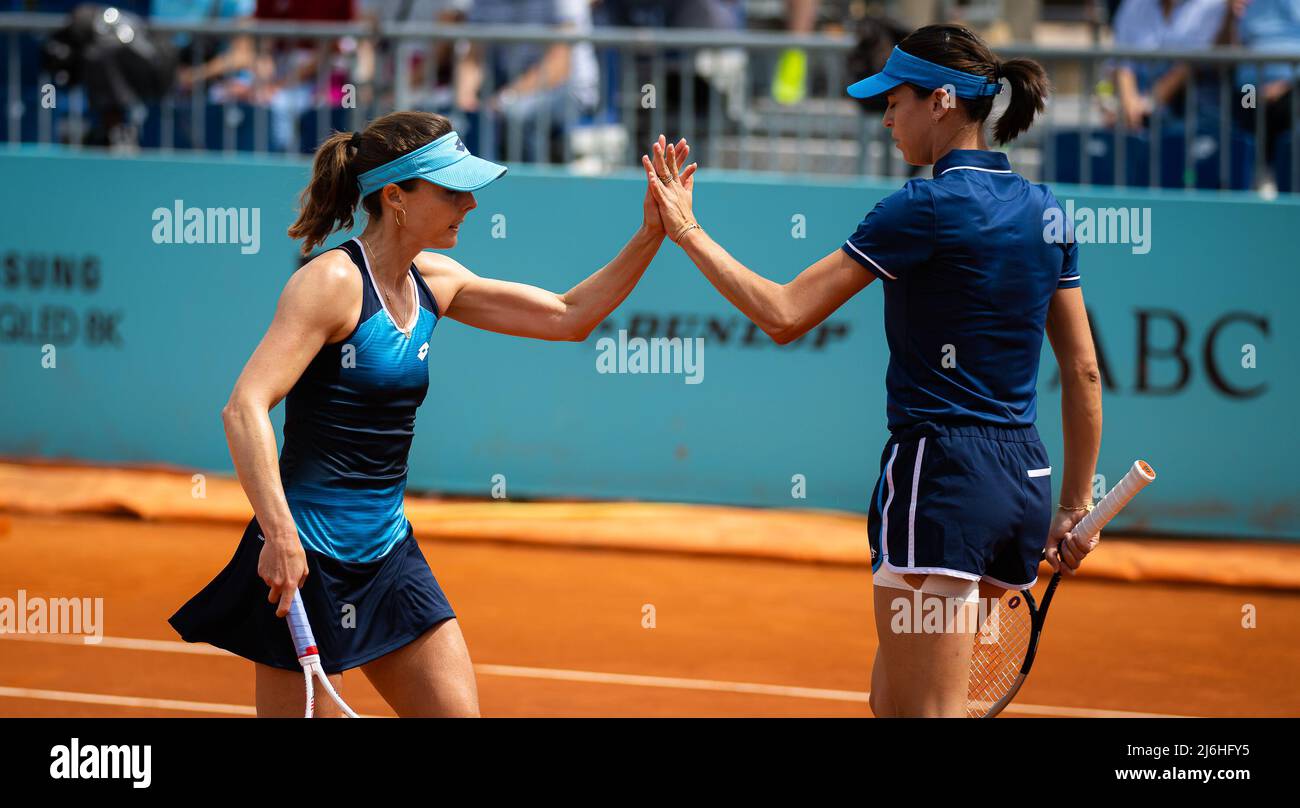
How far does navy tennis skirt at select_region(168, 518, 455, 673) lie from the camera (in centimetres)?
373

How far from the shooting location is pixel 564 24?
1034 cm

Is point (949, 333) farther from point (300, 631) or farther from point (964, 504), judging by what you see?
point (300, 631)

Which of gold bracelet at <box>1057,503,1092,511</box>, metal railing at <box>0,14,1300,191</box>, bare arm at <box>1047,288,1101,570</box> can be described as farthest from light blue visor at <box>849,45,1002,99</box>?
metal railing at <box>0,14,1300,191</box>

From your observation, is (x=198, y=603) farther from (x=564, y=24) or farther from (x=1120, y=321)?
(x=564, y=24)

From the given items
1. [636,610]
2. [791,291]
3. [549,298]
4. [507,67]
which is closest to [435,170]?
[549,298]

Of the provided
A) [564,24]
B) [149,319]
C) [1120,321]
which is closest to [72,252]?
[149,319]

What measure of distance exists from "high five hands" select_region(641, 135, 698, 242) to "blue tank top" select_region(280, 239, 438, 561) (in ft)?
2.53

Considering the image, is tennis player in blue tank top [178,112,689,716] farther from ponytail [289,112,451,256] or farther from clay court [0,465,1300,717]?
clay court [0,465,1300,717]

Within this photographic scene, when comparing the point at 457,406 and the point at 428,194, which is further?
the point at 457,406

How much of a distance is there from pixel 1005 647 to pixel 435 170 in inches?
80.1

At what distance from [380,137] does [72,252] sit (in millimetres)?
6803

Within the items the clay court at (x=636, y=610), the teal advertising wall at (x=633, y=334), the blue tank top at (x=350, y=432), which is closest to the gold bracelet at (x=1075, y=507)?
the blue tank top at (x=350, y=432)

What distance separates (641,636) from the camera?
282 inches

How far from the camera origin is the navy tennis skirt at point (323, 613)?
3727 mm
